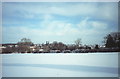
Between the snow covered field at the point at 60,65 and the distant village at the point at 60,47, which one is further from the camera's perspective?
the distant village at the point at 60,47

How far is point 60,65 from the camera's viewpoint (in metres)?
4.36

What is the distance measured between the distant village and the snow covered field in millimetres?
115

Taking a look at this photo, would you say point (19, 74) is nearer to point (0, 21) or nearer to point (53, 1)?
point (0, 21)

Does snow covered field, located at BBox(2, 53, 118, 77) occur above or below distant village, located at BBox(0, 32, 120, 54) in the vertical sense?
below

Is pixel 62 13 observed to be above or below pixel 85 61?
above

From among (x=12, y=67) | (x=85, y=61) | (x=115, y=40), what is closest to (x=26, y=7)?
(x=12, y=67)

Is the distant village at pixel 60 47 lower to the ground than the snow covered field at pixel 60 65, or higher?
higher

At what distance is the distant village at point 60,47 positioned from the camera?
4.45 m

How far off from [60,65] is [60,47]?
412mm

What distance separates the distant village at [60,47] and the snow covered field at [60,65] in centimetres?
11

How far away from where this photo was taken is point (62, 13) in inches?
A: 175

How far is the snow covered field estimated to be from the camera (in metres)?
4.32

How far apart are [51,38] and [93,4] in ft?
3.92

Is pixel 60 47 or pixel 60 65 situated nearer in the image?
pixel 60 65
